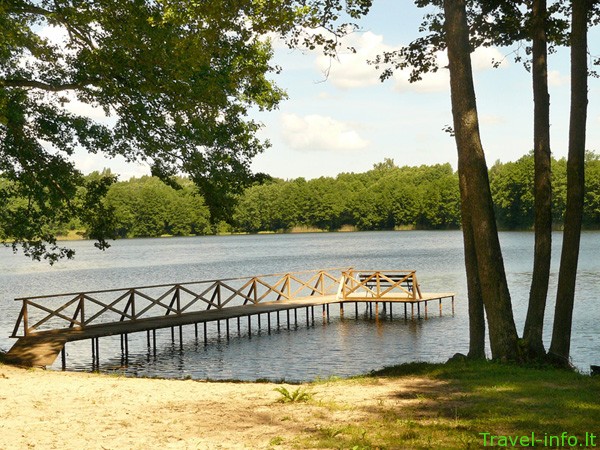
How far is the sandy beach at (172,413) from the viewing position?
21.1 ft

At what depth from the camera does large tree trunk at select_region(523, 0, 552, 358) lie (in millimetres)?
11180

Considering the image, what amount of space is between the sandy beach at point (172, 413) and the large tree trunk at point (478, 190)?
1979 millimetres

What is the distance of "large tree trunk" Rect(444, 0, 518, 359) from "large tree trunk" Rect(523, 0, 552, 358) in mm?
1017

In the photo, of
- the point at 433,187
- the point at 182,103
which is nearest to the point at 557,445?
the point at 182,103

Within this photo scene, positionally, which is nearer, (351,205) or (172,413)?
(172,413)

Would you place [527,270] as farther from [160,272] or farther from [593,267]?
[160,272]

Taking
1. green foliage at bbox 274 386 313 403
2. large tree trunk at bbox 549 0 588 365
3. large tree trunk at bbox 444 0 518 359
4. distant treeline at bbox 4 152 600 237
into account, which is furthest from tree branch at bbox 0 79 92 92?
distant treeline at bbox 4 152 600 237

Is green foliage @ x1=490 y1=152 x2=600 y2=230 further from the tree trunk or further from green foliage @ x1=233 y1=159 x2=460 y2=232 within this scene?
the tree trunk

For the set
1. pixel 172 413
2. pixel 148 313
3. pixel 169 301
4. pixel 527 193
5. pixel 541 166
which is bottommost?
pixel 148 313

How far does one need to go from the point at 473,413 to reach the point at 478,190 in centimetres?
414

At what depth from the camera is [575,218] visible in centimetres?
1170

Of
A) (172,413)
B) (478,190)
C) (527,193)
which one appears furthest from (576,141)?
(527,193)

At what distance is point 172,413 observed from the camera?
25.0 ft

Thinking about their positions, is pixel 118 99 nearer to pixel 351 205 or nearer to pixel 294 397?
pixel 294 397
